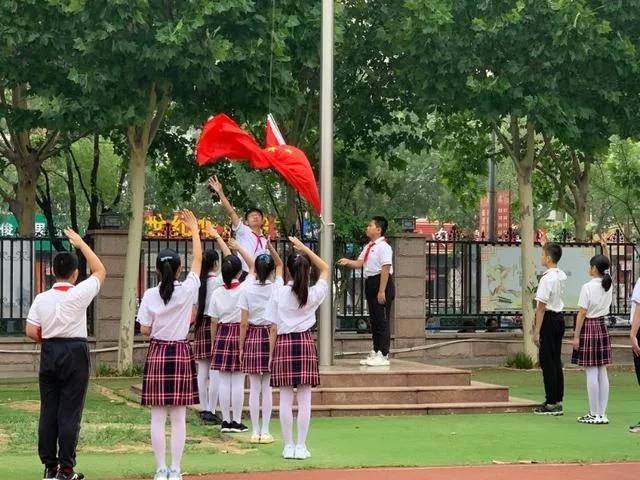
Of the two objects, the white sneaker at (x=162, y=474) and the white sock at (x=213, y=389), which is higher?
the white sock at (x=213, y=389)

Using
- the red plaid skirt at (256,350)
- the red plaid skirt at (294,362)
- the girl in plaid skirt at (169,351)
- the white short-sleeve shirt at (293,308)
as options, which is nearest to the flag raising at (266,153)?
the red plaid skirt at (256,350)

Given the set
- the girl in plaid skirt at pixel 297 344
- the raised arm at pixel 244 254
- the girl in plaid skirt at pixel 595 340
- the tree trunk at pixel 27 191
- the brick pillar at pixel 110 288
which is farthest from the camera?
the tree trunk at pixel 27 191

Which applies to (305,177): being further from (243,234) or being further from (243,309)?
(243,309)

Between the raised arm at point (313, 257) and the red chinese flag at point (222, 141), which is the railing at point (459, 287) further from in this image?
the raised arm at point (313, 257)

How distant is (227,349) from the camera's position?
12.8m

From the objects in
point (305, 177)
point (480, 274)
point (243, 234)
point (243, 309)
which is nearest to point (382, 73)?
point (480, 274)

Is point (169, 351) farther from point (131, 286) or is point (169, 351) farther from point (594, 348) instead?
point (131, 286)

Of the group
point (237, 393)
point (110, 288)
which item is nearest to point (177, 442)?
point (237, 393)

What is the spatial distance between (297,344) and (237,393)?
173cm

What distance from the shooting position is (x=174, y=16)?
18.8 metres

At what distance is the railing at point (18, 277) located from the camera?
21.0m

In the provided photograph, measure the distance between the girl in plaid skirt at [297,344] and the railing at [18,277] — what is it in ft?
33.9

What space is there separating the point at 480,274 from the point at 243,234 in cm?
1035

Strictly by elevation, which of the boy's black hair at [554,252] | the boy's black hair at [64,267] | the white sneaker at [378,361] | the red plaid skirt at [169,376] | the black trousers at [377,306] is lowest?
the white sneaker at [378,361]
